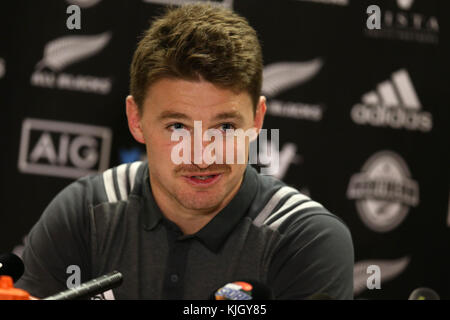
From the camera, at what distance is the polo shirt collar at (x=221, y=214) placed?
2.17m

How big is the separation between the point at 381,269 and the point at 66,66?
220cm

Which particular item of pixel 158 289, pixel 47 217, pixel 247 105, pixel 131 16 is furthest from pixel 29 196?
pixel 247 105

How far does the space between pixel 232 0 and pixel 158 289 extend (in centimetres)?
214

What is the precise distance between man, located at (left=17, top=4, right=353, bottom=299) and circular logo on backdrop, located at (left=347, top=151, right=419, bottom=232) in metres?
1.48

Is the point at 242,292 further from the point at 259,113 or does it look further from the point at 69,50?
the point at 69,50

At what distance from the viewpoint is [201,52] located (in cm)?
204

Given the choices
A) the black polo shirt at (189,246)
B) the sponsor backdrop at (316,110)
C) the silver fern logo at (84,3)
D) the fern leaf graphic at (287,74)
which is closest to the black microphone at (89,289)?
the black polo shirt at (189,246)

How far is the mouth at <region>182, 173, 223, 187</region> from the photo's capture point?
6.79 feet

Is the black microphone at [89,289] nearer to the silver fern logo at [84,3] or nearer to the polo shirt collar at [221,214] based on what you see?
the polo shirt collar at [221,214]

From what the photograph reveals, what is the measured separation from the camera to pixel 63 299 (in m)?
1.15

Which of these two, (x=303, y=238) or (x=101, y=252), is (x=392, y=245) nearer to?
(x=303, y=238)

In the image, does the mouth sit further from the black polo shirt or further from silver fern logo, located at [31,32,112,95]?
A: silver fern logo, located at [31,32,112,95]

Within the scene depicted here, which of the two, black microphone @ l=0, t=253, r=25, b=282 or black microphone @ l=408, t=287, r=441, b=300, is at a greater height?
black microphone @ l=0, t=253, r=25, b=282

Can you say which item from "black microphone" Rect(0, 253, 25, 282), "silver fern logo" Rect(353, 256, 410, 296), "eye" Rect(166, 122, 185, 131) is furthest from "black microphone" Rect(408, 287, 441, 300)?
"silver fern logo" Rect(353, 256, 410, 296)
